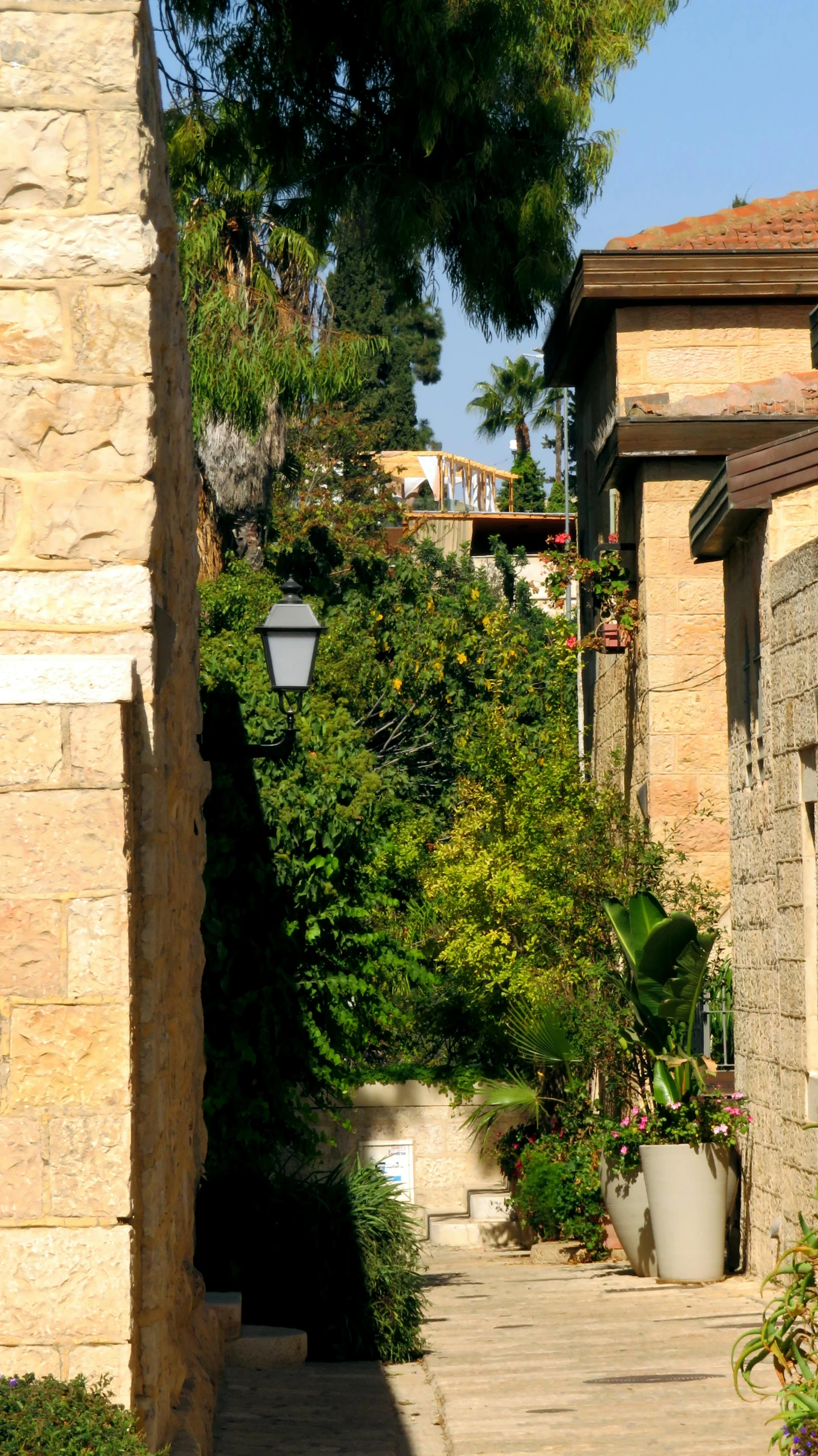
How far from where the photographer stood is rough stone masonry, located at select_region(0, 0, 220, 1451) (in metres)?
3.42

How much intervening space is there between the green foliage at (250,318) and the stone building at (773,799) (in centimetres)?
652

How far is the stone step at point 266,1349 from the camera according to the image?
22.6 ft

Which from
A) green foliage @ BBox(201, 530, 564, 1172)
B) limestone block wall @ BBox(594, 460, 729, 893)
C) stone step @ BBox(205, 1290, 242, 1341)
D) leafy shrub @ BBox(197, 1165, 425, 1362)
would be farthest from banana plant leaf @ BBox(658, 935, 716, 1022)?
stone step @ BBox(205, 1290, 242, 1341)

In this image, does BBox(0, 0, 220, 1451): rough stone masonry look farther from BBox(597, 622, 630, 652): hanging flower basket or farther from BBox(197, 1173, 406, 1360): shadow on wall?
BBox(597, 622, 630, 652): hanging flower basket

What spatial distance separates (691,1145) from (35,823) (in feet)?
22.3

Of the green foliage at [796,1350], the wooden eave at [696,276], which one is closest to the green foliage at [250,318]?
the wooden eave at [696,276]

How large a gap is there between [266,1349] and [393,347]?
3623cm

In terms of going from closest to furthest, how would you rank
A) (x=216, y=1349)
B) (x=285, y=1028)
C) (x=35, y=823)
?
(x=35, y=823), (x=216, y=1349), (x=285, y=1028)

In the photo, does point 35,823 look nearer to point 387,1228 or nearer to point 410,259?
point 387,1228

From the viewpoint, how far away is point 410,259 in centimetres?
1141

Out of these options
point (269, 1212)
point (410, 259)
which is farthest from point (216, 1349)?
point (410, 259)

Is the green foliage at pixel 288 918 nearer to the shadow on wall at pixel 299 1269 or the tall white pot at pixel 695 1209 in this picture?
the shadow on wall at pixel 299 1269

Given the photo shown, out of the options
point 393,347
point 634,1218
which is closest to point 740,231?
point 634,1218

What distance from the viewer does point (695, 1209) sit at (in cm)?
930
